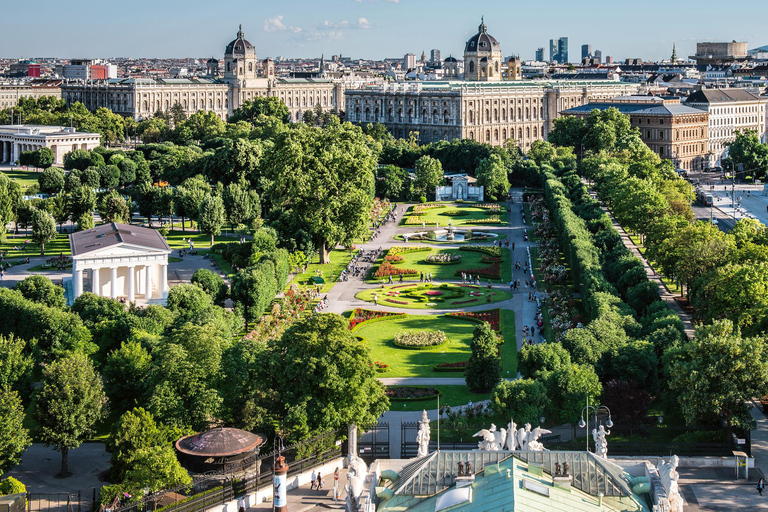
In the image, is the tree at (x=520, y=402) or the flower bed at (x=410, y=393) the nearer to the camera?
the tree at (x=520, y=402)

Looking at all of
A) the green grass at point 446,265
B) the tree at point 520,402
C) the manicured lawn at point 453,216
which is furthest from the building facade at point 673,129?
the tree at point 520,402

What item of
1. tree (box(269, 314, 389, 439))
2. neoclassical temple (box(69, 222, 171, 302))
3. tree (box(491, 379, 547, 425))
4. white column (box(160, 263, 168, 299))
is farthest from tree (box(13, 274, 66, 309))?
tree (box(491, 379, 547, 425))

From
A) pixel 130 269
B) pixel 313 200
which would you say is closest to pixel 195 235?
pixel 313 200

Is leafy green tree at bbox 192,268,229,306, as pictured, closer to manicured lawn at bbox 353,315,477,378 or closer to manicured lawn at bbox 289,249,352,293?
manicured lawn at bbox 353,315,477,378

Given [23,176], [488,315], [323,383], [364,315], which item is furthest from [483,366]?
[23,176]

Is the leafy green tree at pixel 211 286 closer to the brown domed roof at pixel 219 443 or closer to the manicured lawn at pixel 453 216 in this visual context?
the brown domed roof at pixel 219 443

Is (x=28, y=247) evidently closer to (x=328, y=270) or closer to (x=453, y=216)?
(x=328, y=270)

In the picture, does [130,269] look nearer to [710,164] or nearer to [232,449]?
[232,449]
